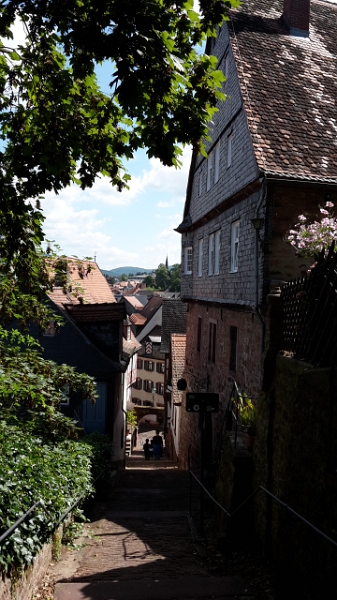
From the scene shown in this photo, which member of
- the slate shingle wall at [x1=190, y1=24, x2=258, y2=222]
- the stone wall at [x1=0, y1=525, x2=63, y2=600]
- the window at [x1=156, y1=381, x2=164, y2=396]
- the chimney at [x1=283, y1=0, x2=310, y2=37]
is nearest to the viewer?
the stone wall at [x1=0, y1=525, x2=63, y2=600]

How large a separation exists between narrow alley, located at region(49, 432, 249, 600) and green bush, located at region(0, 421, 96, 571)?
754 millimetres

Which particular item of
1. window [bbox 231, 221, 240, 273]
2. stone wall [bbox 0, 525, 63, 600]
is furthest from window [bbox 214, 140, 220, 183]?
stone wall [bbox 0, 525, 63, 600]

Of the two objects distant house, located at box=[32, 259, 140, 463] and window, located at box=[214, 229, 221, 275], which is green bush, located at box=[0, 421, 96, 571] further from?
distant house, located at box=[32, 259, 140, 463]

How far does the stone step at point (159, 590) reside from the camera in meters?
6.02

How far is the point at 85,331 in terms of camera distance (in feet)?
67.7

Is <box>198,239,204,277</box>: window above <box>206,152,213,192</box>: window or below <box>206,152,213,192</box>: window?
below

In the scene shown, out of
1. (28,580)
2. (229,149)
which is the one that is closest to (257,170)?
(229,149)

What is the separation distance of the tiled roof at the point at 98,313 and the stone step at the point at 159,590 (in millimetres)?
14106

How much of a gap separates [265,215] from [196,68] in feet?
20.9

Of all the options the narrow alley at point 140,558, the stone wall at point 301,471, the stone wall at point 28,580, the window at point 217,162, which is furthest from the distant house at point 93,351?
the stone wall at point 28,580

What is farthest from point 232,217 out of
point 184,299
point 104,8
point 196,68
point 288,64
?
point 104,8

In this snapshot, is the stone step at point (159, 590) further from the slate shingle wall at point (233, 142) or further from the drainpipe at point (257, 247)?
Result: the slate shingle wall at point (233, 142)

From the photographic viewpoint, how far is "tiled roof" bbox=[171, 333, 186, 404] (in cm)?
2795

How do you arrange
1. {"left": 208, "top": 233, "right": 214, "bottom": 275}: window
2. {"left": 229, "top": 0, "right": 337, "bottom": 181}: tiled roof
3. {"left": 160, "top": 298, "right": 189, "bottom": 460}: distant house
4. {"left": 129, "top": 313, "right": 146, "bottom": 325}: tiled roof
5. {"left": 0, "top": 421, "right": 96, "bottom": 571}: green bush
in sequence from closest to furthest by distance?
{"left": 0, "top": 421, "right": 96, "bottom": 571}: green bush < {"left": 229, "top": 0, "right": 337, "bottom": 181}: tiled roof < {"left": 208, "top": 233, "right": 214, "bottom": 275}: window < {"left": 160, "top": 298, "right": 189, "bottom": 460}: distant house < {"left": 129, "top": 313, "right": 146, "bottom": 325}: tiled roof
